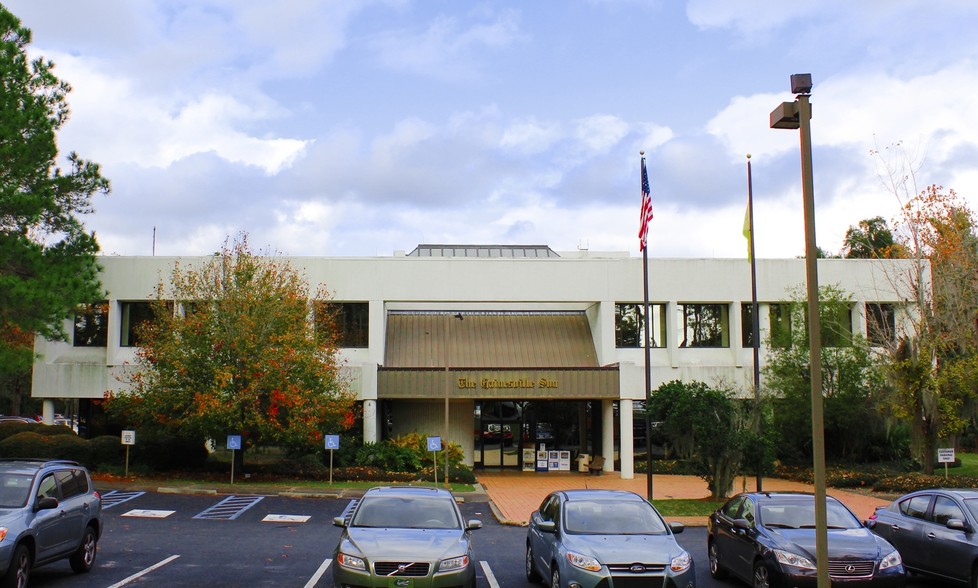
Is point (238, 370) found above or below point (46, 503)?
above

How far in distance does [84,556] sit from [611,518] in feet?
27.1

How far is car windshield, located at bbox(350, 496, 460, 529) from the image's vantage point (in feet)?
40.8

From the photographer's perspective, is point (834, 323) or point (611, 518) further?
point (834, 323)

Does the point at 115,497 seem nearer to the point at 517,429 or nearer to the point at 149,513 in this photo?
the point at 149,513

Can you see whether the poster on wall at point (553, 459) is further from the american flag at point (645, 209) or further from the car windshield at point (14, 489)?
the car windshield at point (14, 489)

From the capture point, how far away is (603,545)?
11430 millimetres

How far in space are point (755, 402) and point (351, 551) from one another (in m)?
16.2

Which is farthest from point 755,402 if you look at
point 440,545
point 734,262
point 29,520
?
point 29,520

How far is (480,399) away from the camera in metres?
35.6

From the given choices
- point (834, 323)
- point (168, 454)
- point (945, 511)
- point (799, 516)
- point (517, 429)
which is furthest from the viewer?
point (517, 429)

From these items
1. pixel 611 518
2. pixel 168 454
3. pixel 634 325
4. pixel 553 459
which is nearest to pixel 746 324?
pixel 634 325

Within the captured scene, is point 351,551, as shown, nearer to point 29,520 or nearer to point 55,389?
point 29,520

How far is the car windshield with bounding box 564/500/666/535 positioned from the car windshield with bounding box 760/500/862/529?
1.79m

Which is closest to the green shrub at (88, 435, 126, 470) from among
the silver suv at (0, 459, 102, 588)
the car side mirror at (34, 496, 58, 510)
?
the silver suv at (0, 459, 102, 588)
